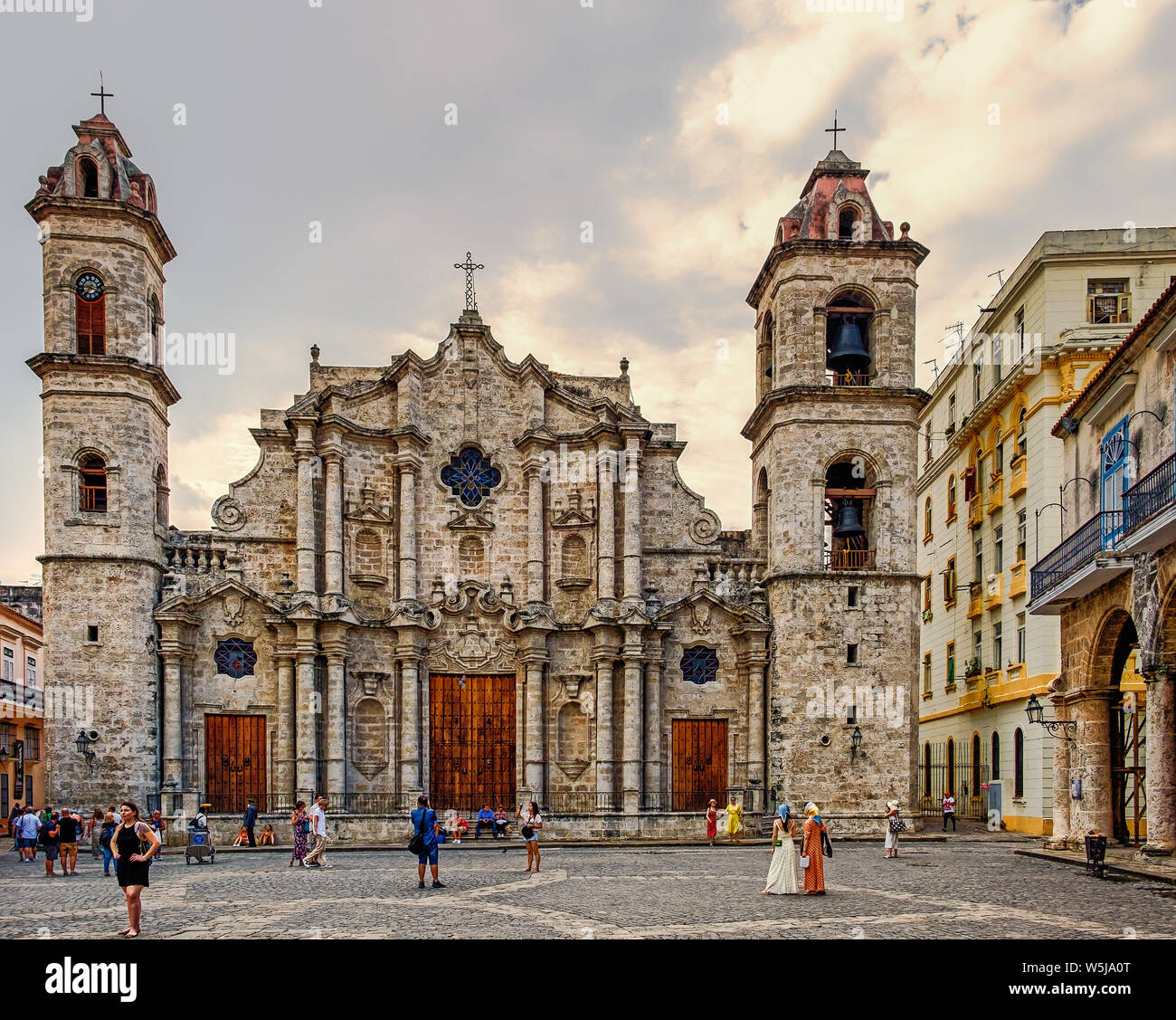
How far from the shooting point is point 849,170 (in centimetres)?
3344

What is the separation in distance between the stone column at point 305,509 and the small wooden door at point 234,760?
13.2ft

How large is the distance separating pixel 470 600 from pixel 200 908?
1645cm

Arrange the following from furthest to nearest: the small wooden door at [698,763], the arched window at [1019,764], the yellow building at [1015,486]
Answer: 1. the arched window at [1019,764]
2. the yellow building at [1015,486]
3. the small wooden door at [698,763]

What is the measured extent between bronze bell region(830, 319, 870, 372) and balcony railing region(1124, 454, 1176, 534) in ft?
39.3

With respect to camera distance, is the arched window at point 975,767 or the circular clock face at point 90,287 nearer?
the circular clock face at point 90,287

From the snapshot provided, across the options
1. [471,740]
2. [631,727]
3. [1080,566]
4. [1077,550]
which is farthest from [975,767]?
[1080,566]

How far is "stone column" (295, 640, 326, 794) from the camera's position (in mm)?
29859

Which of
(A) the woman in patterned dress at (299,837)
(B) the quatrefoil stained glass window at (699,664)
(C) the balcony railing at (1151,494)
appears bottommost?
(A) the woman in patterned dress at (299,837)

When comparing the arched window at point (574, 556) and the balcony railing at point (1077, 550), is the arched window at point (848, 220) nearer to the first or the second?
the arched window at point (574, 556)

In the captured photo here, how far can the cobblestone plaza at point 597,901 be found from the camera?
568 inches

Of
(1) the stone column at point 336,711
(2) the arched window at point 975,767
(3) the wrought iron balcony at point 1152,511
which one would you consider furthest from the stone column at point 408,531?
(2) the arched window at point 975,767

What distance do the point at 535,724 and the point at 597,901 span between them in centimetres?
1437
